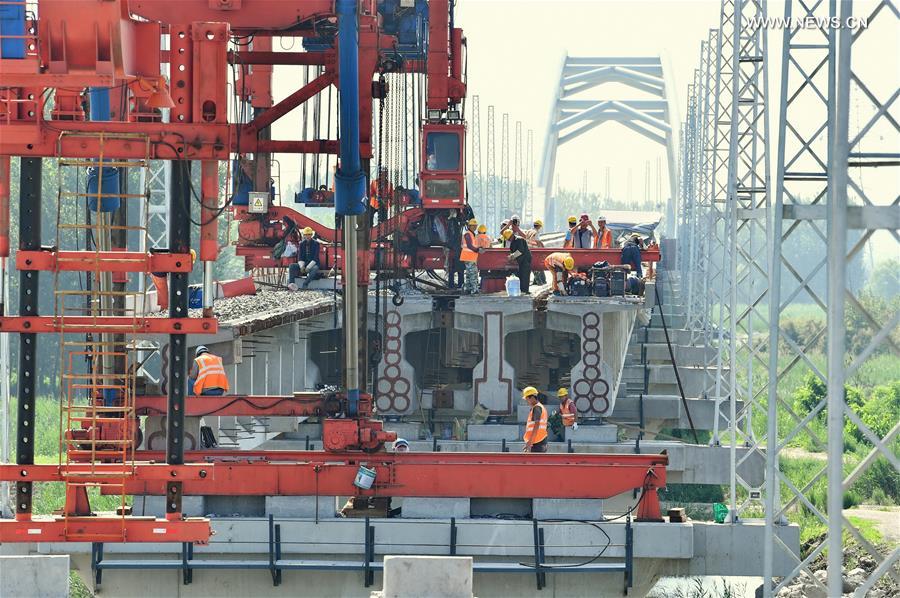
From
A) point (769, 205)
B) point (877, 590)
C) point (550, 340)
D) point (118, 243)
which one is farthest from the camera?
point (550, 340)

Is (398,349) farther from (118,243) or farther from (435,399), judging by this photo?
(118,243)

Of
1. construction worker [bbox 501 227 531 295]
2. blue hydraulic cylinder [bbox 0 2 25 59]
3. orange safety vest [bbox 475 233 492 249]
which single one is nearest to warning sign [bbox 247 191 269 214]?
orange safety vest [bbox 475 233 492 249]

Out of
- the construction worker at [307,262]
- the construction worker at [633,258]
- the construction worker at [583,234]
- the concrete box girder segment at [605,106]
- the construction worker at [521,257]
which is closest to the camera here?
the construction worker at [521,257]

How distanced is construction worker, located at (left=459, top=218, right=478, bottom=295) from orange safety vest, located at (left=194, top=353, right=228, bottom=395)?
1173 centimetres

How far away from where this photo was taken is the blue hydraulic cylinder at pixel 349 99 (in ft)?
71.2

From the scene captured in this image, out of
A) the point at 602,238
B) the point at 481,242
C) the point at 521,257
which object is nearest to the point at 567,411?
the point at 521,257

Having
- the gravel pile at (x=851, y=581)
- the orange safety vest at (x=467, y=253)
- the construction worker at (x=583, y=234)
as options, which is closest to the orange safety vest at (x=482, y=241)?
the orange safety vest at (x=467, y=253)

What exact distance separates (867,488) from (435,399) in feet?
47.2

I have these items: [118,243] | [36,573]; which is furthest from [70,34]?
[118,243]

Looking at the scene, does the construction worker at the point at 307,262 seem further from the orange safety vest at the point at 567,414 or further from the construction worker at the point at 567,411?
the orange safety vest at the point at 567,414

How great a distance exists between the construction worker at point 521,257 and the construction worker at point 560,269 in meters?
0.54

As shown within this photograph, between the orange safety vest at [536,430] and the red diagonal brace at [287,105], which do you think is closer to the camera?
the red diagonal brace at [287,105]

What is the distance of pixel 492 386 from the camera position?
1341 inches

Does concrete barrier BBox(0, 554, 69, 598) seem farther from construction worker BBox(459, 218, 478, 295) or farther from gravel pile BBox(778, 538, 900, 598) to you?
construction worker BBox(459, 218, 478, 295)
